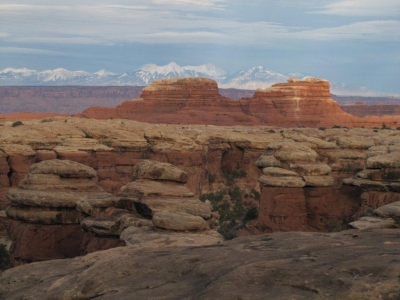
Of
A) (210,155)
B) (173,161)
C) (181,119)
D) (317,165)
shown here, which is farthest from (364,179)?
(181,119)

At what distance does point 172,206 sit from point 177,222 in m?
2.66

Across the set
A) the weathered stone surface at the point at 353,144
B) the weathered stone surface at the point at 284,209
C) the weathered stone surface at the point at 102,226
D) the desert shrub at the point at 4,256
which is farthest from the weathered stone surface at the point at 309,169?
the desert shrub at the point at 4,256

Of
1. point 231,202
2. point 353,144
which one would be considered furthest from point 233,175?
point 353,144

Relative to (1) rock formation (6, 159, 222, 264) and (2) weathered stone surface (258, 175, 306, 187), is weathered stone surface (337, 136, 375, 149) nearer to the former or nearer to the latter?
(2) weathered stone surface (258, 175, 306, 187)

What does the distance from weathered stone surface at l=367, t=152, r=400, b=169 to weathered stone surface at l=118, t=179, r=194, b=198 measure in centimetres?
794

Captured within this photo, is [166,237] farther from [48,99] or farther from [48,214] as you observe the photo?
[48,99]

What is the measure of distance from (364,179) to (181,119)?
180 ft

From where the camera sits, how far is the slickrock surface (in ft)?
21.5

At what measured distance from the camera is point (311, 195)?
76.9 ft

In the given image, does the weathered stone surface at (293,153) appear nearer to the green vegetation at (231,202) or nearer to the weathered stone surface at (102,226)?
the green vegetation at (231,202)

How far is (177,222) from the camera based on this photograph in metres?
12.5

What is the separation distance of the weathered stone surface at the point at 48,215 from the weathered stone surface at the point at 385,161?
32.8ft

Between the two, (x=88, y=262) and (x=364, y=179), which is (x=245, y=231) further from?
(x=88, y=262)

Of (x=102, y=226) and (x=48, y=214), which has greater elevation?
(x=102, y=226)
